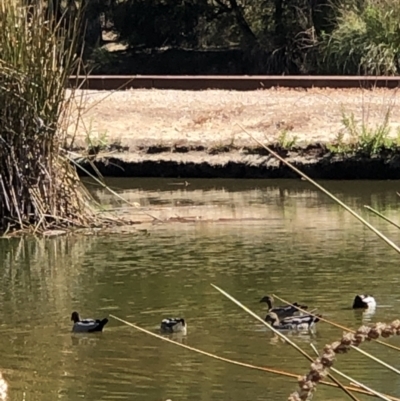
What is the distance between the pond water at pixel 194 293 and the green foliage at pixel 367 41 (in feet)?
28.5

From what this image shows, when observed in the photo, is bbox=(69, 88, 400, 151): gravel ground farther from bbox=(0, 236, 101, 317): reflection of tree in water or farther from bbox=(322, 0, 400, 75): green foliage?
bbox=(0, 236, 101, 317): reflection of tree in water

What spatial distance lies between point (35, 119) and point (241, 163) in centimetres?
563

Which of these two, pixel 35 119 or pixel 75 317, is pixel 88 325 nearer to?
pixel 75 317

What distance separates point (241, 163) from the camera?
16.7 meters

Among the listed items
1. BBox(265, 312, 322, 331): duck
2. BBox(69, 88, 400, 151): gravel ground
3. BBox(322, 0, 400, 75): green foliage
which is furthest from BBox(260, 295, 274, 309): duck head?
BBox(322, 0, 400, 75): green foliage

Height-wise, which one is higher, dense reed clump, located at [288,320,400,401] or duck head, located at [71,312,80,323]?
dense reed clump, located at [288,320,400,401]

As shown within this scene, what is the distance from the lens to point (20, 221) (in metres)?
11.7

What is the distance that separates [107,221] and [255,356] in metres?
5.65

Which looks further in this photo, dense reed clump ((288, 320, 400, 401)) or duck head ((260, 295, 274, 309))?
duck head ((260, 295, 274, 309))

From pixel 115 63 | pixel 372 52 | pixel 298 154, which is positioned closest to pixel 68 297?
pixel 298 154

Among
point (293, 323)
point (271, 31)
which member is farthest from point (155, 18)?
point (293, 323)

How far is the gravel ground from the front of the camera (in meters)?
17.5

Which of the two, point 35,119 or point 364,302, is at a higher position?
point 35,119

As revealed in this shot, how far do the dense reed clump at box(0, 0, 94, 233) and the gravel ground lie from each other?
487 cm
